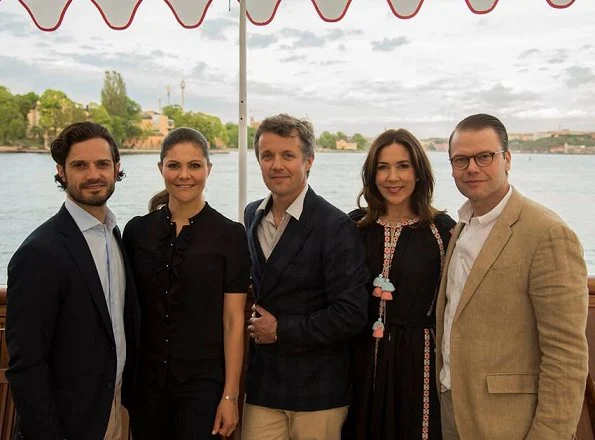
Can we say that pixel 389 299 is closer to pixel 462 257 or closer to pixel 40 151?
pixel 462 257

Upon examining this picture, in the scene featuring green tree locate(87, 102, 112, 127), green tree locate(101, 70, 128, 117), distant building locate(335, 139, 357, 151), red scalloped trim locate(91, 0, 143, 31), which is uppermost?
red scalloped trim locate(91, 0, 143, 31)

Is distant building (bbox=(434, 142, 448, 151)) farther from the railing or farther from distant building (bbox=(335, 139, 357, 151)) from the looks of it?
the railing

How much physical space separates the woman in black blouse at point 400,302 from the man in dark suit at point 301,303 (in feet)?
0.31

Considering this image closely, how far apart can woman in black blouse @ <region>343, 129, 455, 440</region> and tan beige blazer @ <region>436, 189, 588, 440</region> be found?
224 millimetres

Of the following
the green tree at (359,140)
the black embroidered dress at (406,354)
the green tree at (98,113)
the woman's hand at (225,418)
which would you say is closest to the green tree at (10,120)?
the green tree at (98,113)

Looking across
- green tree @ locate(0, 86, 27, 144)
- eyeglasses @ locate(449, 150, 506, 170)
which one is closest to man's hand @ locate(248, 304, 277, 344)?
eyeglasses @ locate(449, 150, 506, 170)

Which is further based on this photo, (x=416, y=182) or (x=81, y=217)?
(x=416, y=182)

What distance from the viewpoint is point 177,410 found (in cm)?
161

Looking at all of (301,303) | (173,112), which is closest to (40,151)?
(173,112)

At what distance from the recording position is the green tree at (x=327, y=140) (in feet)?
9.75

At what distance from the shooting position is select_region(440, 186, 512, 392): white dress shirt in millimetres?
1541

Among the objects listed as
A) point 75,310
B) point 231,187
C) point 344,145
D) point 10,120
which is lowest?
point 75,310

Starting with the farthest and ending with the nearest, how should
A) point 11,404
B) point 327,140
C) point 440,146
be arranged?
point 327,140
point 440,146
point 11,404

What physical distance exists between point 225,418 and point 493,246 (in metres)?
1.01
